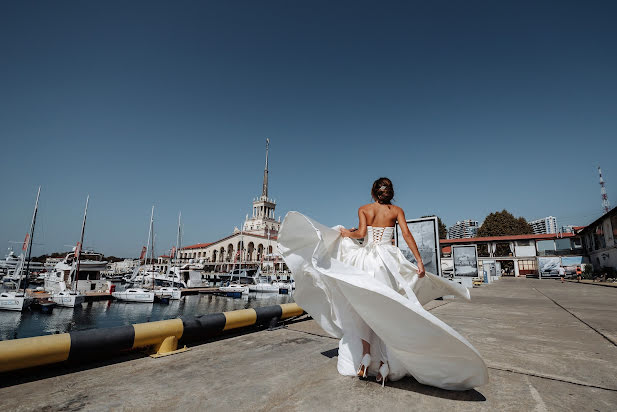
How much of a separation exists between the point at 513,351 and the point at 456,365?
1.87 m

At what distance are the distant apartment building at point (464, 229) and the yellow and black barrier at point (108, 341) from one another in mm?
165045

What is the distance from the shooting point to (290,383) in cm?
235

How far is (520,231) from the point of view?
181 ft

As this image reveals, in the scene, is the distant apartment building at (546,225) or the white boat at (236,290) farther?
the distant apartment building at (546,225)

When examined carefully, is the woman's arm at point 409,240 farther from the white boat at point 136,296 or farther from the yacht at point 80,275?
the yacht at point 80,275

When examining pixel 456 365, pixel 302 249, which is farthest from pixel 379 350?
pixel 302 249

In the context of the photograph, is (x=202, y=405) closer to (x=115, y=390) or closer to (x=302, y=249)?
(x=115, y=390)

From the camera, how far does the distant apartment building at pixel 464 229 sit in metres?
152

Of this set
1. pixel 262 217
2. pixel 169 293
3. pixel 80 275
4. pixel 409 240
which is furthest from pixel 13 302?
pixel 262 217

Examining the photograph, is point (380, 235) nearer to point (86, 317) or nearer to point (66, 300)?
point (86, 317)

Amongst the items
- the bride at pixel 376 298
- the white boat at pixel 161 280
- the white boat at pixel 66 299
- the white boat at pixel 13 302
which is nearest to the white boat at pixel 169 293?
the white boat at pixel 66 299

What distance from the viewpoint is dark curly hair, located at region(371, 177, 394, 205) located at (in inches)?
118

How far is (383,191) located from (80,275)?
39.6 m

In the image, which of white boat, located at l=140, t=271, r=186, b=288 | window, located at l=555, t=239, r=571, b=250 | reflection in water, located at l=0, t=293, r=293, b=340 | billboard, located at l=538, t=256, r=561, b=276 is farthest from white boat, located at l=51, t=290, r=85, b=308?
window, located at l=555, t=239, r=571, b=250
